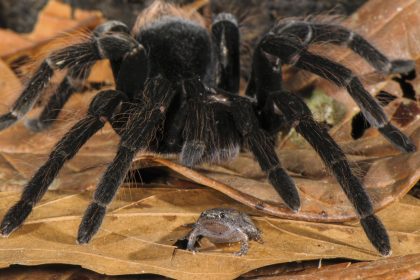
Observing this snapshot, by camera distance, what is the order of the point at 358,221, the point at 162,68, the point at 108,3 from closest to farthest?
the point at 358,221 → the point at 162,68 → the point at 108,3

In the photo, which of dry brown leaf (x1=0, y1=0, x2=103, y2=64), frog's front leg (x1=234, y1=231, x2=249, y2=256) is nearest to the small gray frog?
frog's front leg (x1=234, y1=231, x2=249, y2=256)

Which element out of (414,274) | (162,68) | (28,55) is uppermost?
(162,68)

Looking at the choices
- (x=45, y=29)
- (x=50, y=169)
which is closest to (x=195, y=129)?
(x=50, y=169)

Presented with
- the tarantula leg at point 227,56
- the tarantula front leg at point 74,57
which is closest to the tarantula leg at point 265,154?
the tarantula leg at point 227,56

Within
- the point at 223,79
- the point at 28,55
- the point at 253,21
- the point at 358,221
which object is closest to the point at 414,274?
the point at 358,221

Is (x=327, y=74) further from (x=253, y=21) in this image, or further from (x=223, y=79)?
(x=253, y=21)

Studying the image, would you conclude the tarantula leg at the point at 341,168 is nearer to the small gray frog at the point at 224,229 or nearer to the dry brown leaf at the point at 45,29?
the small gray frog at the point at 224,229

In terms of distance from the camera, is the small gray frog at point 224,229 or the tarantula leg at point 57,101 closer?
the small gray frog at point 224,229
